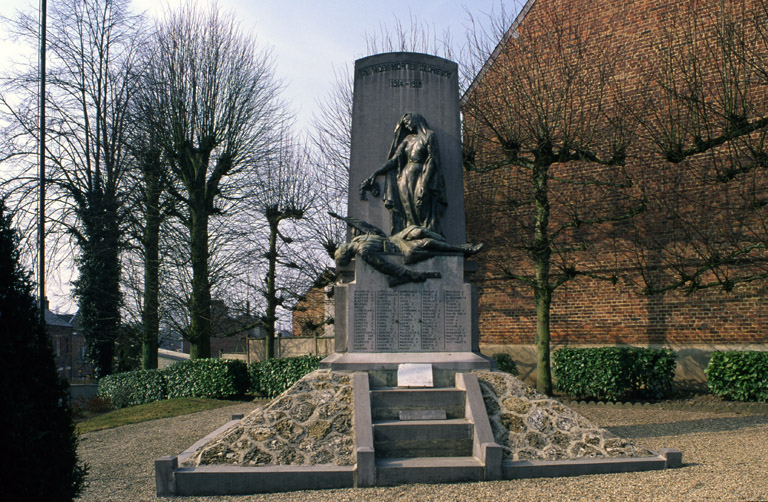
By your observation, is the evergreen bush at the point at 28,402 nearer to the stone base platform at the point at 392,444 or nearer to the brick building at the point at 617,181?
the stone base platform at the point at 392,444

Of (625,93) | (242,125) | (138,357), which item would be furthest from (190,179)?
(625,93)

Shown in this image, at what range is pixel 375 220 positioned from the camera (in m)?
8.87

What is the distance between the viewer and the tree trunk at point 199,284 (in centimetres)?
1702

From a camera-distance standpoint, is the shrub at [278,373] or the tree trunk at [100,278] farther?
the tree trunk at [100,278]

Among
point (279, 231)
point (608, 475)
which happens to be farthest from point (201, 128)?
point (608, 475)

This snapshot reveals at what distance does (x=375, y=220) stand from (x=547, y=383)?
6.78 m

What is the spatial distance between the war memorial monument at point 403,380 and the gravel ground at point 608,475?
22 cm

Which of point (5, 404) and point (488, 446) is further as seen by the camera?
point (488, 446)

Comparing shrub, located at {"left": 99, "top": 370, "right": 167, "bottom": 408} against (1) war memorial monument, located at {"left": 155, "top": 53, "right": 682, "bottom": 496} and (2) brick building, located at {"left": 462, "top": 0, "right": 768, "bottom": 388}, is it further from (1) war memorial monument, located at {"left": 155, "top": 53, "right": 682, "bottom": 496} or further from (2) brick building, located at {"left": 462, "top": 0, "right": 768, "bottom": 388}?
(1) war memorial monument, located at {"left": 155, "top": 53, "right": 682, "bottom": 496}

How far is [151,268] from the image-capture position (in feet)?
58.0

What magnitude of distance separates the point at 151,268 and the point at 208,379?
4315 mm

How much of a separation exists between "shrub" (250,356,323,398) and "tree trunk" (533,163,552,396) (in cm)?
483

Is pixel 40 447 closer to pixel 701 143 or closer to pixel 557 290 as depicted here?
pixel 701 143

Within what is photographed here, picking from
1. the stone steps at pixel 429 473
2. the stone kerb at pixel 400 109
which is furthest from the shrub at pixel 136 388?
the stone steps at pixel 429 473
